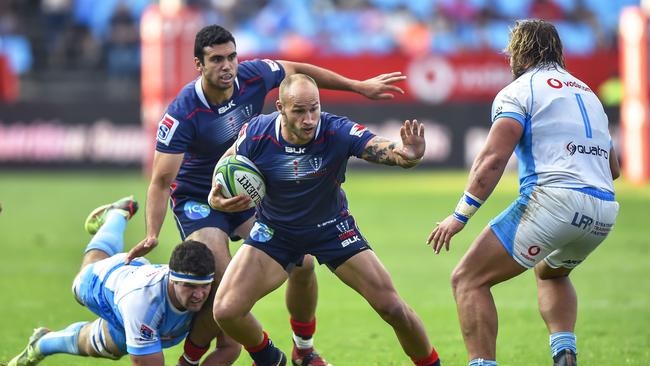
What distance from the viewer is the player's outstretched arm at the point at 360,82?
8.49m

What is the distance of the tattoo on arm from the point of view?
721cm

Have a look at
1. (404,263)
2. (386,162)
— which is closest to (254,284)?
(386,162)

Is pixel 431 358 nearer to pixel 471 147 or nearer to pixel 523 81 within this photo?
pixel 523 81

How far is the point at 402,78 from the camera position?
843cm

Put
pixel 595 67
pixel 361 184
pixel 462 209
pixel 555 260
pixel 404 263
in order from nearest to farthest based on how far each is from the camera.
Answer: pixel 462 209 < pixel 555 260 < pixel 404 263 < pixel 361 184 < pixel 595 67

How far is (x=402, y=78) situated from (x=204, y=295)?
2269mm

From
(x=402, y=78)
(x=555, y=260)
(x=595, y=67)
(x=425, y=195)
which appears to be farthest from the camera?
(x=595, y=67)

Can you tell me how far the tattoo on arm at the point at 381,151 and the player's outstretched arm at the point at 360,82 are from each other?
1012 millimetres

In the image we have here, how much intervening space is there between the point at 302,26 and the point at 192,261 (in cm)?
2183

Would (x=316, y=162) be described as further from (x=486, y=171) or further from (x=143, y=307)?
(x=143, y=307)

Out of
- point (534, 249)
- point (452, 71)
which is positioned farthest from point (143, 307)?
point (452, 71)

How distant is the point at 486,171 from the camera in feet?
22.7

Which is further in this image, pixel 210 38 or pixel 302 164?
pixel 210 38

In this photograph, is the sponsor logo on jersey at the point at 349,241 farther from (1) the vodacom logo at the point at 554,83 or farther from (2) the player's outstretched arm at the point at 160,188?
(1) the vodacom logo at the point at 554,83
